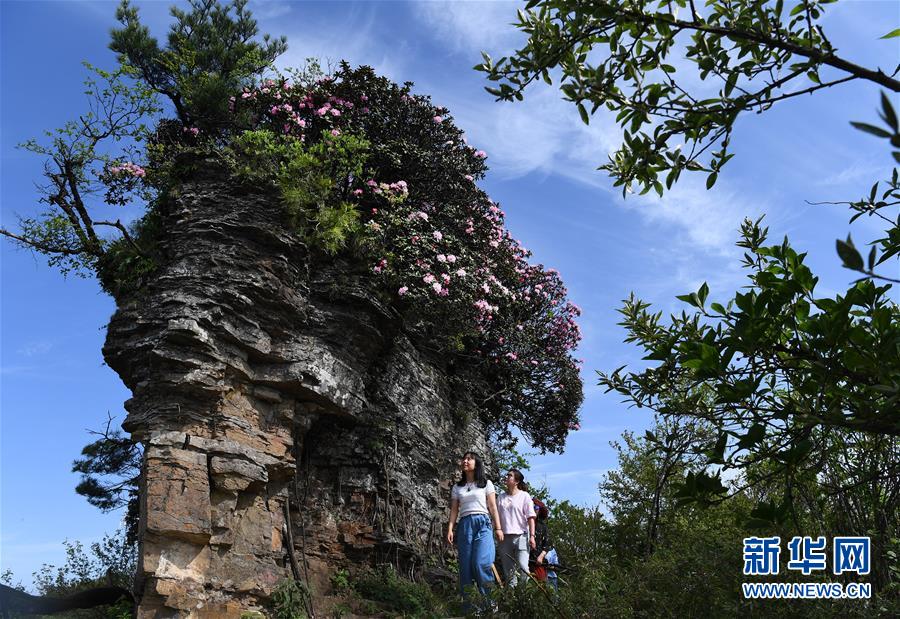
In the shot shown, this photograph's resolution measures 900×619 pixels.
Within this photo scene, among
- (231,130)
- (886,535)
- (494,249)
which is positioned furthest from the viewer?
(494,249)

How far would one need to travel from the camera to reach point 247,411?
9.49m

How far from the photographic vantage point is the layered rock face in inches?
329

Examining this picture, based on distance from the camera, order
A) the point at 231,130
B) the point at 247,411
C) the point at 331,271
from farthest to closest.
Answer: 1. the point at 231,130
2. the point at 331,271
3. the point at 247,411

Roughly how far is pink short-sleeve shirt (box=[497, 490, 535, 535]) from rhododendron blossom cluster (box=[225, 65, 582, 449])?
379cm

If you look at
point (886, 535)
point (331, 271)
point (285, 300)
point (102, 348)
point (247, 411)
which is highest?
point (331, 271)

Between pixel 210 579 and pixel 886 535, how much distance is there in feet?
23.3

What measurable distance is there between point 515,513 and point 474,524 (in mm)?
631

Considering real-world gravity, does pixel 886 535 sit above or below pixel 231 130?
below

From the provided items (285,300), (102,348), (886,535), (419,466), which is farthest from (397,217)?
(886,535)

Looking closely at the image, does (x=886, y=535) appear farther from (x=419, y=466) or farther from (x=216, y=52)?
(x=216, y=52)
